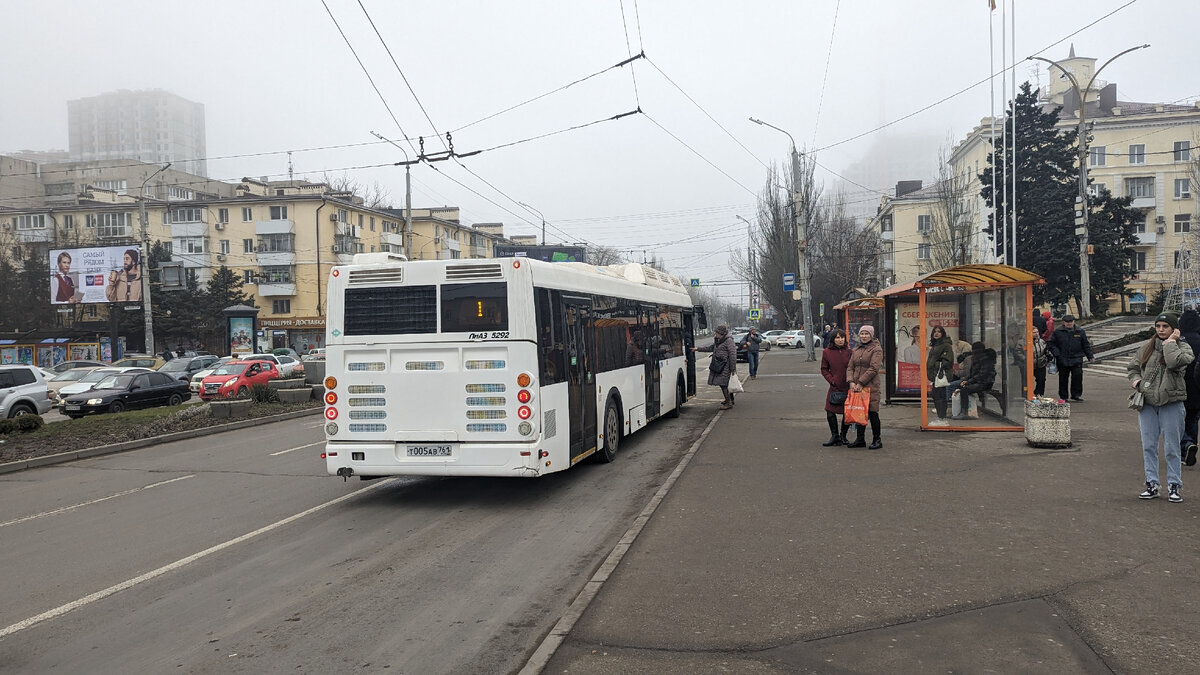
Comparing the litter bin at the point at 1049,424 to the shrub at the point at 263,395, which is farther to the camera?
the shrub at the point at 263,395

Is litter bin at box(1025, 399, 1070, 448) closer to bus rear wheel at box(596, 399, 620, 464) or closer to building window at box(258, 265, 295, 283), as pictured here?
bus rear wheel at box(596, 399, 620, 464)

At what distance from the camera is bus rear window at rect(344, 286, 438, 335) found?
30.6 feet

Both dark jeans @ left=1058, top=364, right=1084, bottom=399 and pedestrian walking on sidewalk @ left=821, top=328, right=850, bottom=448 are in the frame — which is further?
dark jeans @ left=1058, top=364, right=1084, bottom=399

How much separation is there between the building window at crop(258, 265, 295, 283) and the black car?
1687 inches

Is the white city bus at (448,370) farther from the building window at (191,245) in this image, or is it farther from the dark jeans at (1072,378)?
the building window at (191,245)

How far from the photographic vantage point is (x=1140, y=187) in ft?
215

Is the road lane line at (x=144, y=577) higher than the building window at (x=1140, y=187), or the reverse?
the building window at (x=1140, y=187)

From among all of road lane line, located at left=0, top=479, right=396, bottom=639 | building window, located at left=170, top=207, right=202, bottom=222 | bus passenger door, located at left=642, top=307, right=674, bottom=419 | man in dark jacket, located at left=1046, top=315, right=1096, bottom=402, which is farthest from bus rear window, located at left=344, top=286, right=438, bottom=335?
building window, located at left=170, top=207, right=202, bottom=222

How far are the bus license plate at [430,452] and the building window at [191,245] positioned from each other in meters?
67.6

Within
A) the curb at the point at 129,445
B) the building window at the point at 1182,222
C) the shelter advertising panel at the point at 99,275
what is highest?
the building window at the point at 1182,222

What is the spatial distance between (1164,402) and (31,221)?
85592mm

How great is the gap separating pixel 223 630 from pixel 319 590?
896mm

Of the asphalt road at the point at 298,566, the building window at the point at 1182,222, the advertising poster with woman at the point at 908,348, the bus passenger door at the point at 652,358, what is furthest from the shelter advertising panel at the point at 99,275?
the building window at the point at 1182,222

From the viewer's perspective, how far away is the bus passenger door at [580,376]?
10.1 metres
